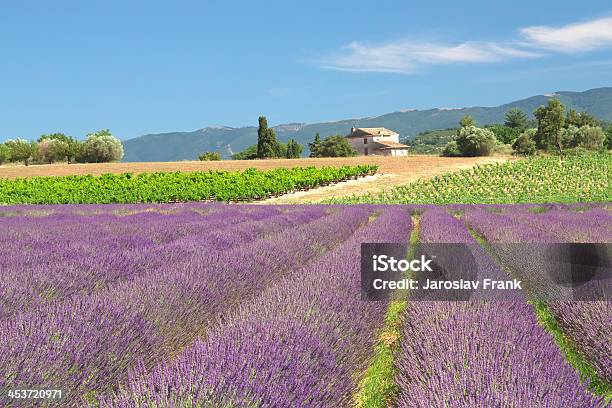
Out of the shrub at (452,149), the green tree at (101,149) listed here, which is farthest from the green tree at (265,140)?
the shrub at (452,149)

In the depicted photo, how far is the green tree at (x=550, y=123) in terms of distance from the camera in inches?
1889

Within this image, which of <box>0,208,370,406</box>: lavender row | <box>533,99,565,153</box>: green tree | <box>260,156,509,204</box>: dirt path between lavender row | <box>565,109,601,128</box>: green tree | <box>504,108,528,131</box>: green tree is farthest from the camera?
<box>504,108,528,131</box>: green tree

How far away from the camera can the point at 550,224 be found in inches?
310

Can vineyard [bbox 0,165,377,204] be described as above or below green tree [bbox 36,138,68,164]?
below

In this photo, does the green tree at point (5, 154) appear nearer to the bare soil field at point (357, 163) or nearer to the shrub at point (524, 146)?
the bare soil field at point (357, 163)

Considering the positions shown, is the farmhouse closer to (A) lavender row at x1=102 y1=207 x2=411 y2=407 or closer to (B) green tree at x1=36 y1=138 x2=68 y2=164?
(B) green tree at x1=36 y1=138 x2=68 y2=164

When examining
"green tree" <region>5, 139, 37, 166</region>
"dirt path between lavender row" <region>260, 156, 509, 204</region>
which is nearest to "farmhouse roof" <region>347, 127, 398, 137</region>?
"dirt path between lavender row" <region>260, 156, 509, 204</region>

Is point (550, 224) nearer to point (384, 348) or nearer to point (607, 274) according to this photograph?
point (607, 274)

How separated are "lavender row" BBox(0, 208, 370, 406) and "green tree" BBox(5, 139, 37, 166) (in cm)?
6181

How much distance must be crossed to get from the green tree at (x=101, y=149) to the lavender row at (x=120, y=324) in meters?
56.4

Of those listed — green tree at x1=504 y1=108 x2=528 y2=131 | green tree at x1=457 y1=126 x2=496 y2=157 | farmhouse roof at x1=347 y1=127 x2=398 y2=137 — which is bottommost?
green tree at x1=457 y1=126 x2=496 y2=157

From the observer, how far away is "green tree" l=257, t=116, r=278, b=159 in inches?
2297

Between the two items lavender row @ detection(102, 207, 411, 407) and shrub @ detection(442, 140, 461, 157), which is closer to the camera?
lavender row @ detection(102, 207, 411, 407)

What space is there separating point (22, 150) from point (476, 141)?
1865 inches
